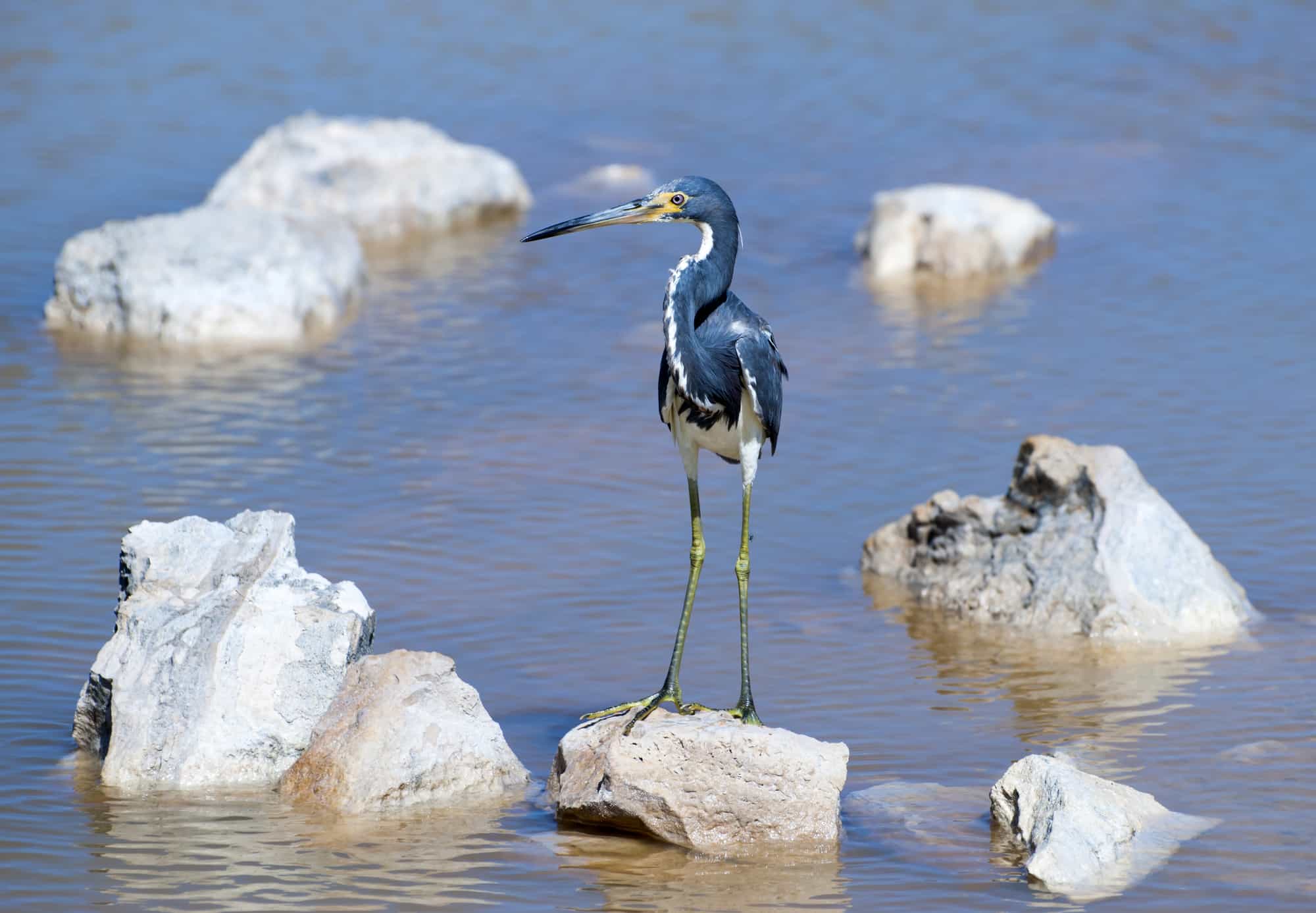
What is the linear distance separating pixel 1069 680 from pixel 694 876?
8.40 ft

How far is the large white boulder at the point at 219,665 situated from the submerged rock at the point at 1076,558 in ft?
10.4

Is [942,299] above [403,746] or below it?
above

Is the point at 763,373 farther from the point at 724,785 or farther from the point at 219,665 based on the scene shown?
the point at 219,665

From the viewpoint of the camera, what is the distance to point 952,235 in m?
15.2

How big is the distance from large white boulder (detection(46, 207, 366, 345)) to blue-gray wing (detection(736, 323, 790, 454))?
7149mm

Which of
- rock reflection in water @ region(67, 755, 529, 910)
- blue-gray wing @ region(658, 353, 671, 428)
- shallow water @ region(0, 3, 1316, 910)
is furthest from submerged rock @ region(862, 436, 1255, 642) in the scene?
rock reflection in water @ region(67, 755, 529, 910)

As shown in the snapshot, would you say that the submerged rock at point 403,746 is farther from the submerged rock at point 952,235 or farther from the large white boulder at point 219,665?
the submerged rock at point 952,235

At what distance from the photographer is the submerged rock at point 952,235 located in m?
15.2

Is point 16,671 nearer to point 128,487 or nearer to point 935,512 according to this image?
point 128,487

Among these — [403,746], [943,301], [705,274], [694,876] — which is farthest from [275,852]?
[943,301]

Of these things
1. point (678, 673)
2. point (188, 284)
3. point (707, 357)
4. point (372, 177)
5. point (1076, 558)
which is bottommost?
point (678, 673)

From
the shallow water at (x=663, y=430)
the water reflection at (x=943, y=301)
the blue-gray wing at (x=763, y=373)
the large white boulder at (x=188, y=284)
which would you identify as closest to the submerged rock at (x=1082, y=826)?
the shallow water at (x=663, y=430)

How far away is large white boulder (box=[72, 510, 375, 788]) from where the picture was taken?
22.8 feet

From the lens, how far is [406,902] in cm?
605
